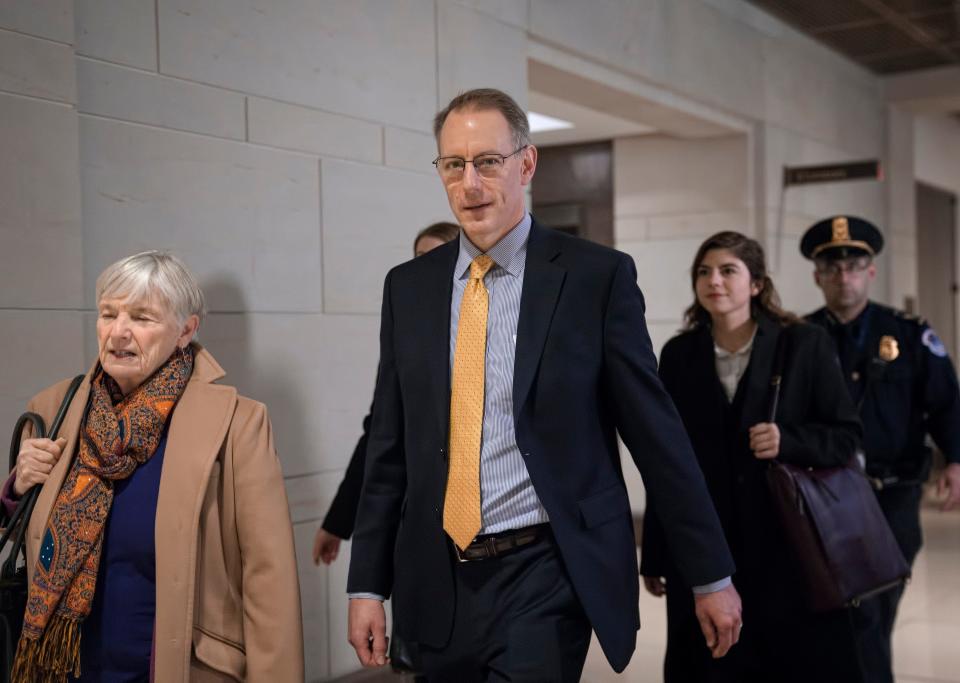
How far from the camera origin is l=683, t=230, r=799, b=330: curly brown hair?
3.64 metres

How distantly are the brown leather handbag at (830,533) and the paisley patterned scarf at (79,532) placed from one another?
187 centimetres

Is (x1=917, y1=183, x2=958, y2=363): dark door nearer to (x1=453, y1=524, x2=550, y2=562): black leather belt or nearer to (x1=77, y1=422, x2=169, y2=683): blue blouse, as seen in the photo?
(x1=453, y1=524, x2=550, y2=562): black leather belt

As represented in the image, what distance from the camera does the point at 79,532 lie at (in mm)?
2344

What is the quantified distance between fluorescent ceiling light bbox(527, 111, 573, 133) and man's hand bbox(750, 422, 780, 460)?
5670 mm

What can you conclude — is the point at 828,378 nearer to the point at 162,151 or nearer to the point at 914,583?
the point at 162,151

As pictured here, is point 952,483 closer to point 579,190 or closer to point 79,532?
point 79,532

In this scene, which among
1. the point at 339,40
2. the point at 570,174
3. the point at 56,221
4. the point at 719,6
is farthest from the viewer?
the point at 570,174

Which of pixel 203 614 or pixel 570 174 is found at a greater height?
pixel 570 174

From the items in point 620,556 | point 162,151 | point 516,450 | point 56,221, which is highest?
point 162,151

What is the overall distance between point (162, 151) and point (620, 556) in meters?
2.27

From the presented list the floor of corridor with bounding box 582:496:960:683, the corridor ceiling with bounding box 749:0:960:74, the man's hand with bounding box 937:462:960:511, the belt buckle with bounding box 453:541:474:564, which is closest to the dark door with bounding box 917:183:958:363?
the corridor ceiling with bounding box 749:0:960:74

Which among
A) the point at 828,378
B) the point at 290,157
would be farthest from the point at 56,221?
the point at 828,378

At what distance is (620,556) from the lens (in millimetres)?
2408

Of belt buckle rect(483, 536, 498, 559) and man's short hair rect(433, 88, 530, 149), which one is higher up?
man's short hair rect(433, 88, 530, 149)
